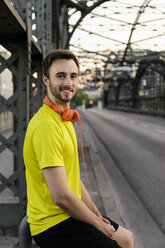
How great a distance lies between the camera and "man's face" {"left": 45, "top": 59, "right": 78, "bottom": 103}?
2029mm

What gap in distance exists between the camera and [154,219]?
5.17 m

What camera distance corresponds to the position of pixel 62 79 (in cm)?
205

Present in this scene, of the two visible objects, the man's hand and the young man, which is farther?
the man's hand

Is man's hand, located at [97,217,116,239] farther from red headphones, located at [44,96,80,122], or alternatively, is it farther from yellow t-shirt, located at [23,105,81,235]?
red headphones, located at [44,96,80,122]

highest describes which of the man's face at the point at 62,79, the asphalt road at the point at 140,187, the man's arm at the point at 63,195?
the man's face at the point at 62,79

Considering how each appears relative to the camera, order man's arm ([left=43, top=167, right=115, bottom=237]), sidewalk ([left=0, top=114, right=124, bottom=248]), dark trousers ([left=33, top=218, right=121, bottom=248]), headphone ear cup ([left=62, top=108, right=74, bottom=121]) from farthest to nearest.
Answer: sidewalk ([left=0, top=114, right=124, bottom=248]) < headphone ear cup ([left=62, top=108, right=74, bottom=121]) < dark trousers ([left=33, top=218, right=121, bottom=248]) < man's arm ([left=43, top=167, right=115, bottom=237])

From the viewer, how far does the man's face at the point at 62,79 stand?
2029 millimetres

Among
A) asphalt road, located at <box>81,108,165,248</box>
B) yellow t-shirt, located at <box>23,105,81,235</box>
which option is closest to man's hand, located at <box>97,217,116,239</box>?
yellow t-shirt, located at <box>23,105,81,235</box>

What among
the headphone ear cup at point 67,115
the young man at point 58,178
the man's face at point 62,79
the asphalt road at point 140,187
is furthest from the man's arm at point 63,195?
the asphalt road at point 140,187

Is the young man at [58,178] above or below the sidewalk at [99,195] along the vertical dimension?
above

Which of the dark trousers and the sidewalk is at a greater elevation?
the dark trousers

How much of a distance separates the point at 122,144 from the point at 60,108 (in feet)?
41.7

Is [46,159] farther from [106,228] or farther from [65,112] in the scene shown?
[106,228]

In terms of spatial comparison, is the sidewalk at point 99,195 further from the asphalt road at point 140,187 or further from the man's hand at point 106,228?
the man's hand at point 106,228
